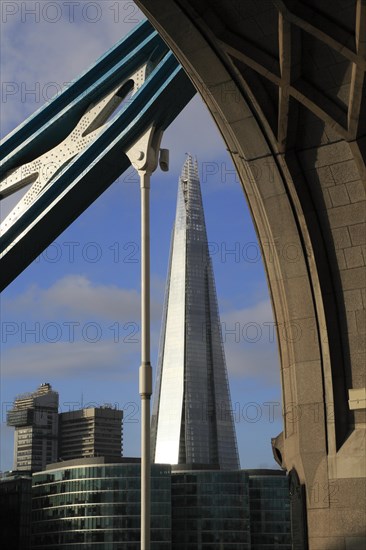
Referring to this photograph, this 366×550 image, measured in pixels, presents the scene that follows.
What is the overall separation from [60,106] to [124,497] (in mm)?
88594

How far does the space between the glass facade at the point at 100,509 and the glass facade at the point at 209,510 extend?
320 cm

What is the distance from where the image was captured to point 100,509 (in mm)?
103062

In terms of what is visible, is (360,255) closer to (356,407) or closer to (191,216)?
(356,407)

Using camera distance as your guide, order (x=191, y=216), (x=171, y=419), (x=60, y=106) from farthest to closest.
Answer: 1. (x=191, y=216)
2. (x=171, y=419)
3. (x=60, y=106)

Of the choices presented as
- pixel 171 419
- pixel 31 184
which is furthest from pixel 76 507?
pixel 31 184

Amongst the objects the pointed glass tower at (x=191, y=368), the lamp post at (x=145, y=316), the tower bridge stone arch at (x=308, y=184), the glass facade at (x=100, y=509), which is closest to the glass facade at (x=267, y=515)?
the glass facade at (x=100, y=509)

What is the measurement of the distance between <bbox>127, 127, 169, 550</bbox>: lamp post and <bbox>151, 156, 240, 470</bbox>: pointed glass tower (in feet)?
524

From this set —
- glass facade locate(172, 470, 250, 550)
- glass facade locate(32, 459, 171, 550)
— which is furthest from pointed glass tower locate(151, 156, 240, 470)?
glass facade locate(32, 459, 171, 550)

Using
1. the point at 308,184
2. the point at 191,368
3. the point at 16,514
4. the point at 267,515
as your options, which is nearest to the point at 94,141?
the point at 308,184

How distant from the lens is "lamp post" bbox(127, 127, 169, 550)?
1275cm

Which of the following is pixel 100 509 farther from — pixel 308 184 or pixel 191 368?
pixel 308 184

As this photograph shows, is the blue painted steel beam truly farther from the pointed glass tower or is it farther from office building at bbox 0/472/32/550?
the pointed glass tower

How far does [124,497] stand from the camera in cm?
10281

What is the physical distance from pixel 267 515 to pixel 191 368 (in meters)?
68.6
